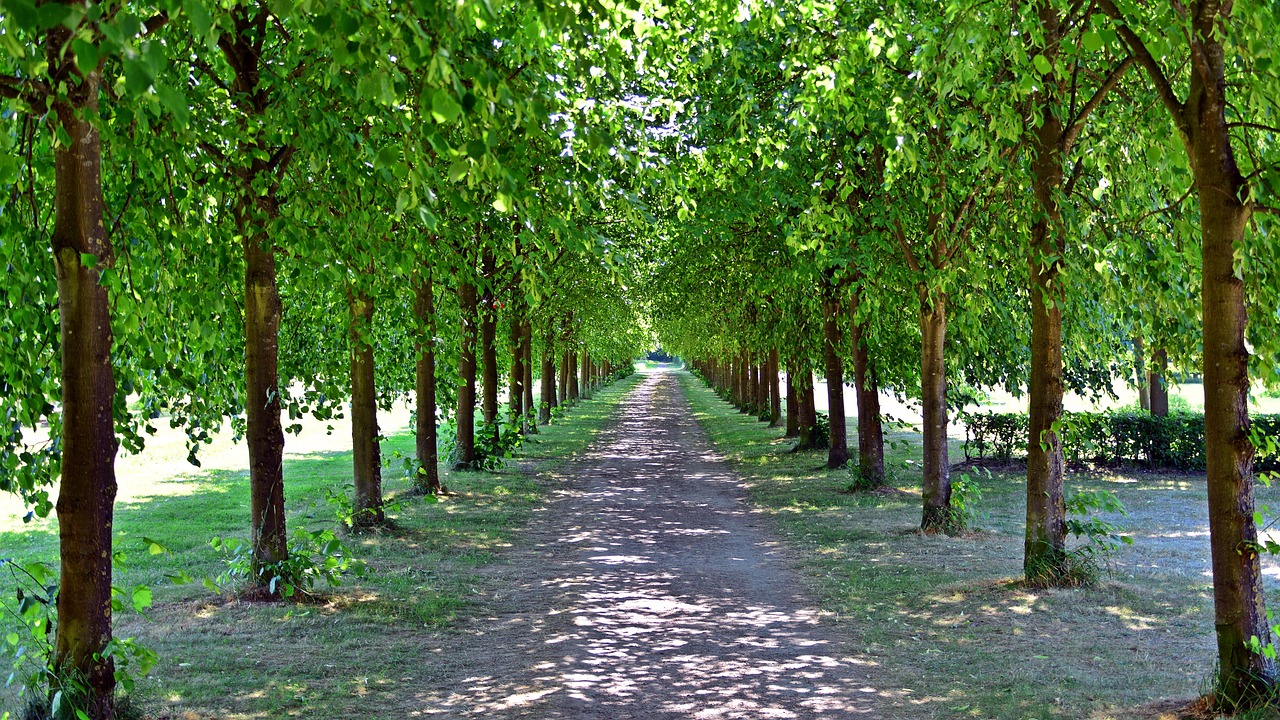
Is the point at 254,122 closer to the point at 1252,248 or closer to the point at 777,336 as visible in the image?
the point at 1252,248

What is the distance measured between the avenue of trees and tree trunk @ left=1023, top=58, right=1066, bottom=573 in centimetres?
3

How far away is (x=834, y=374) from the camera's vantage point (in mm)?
19375

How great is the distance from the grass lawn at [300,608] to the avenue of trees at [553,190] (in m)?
0.77

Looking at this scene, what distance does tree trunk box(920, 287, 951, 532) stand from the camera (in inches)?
492

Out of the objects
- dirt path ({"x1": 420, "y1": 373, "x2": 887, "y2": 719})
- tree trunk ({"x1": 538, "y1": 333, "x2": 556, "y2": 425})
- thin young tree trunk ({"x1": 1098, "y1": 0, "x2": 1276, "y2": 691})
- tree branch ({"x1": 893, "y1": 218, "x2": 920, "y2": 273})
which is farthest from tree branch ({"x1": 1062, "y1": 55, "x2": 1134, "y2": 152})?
tree trunk ({"x1": 538, "y1": 333, "x2": 556, "y2": 425})

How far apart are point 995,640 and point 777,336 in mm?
12444

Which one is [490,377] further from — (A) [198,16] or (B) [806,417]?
(A) [198,16]

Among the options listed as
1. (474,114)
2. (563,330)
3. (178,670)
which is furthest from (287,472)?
(474,114)

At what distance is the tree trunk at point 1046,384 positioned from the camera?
8.86 meters

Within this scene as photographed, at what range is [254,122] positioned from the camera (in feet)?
23.2

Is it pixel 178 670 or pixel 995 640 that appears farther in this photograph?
pixel 995 640

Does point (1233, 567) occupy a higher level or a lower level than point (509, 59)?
lower

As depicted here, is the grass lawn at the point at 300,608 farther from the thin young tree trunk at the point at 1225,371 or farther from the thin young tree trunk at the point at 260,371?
the thin young tree trunk at the point at 1225,371

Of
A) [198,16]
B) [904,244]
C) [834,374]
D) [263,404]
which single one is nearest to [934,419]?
[904,244]
